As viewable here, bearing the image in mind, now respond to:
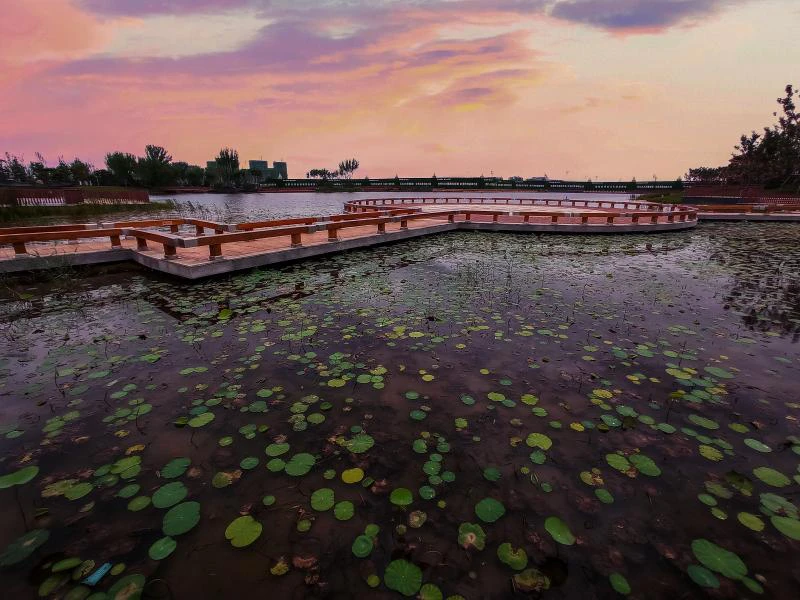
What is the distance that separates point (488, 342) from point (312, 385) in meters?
2.77

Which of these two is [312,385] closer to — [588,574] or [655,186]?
[588,574]

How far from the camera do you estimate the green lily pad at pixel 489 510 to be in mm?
2582

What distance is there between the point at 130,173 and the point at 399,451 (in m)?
137

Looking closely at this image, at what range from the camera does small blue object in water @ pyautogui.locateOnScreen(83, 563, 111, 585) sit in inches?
84.1

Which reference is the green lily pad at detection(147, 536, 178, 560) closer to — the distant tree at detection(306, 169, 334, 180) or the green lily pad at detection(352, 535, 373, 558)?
the green lily pad at detection(352, 535, 373, 558)

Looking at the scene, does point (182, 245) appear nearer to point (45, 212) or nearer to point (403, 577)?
point (403, 577)

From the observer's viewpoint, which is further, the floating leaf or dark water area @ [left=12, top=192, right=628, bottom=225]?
dark water area @ [left=12, top=192, right=628, bottom=225]

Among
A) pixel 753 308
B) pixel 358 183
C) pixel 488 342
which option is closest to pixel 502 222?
pixel 753 308

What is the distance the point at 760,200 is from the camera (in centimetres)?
3400

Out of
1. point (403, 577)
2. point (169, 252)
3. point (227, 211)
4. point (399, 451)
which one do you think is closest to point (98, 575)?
point (403, 577)

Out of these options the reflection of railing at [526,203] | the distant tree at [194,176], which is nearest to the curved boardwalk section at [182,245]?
the reflection of railing at [526,203]

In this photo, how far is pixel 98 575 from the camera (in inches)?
85.6

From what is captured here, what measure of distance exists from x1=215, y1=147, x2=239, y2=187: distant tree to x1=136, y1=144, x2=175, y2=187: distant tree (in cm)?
1474

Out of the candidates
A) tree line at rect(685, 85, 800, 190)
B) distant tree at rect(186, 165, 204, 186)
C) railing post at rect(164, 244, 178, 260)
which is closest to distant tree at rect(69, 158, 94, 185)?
distant tree at rect(186, 165, 204, 186)
